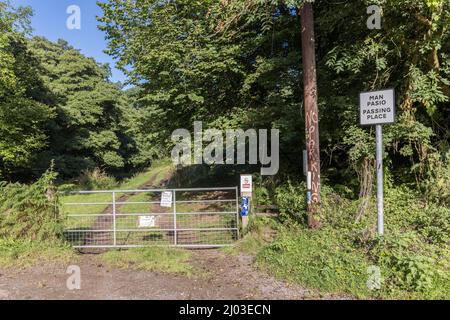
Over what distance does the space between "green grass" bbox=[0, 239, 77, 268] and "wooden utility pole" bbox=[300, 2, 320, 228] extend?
15.7 feet

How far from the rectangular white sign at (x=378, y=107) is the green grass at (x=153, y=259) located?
386cm

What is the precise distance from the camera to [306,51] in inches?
271

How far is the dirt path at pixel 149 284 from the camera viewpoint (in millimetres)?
4801

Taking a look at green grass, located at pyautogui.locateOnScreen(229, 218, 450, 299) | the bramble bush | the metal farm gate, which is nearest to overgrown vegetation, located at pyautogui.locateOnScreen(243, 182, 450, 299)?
green grass, located at pyautogui.locateOnScreen(229, 218, 450, 299)

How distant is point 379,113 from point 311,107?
175 cm

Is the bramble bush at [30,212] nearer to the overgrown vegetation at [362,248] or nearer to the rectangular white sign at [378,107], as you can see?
the overgrown vegetation at [362,248]

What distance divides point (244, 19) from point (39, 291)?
8738mm

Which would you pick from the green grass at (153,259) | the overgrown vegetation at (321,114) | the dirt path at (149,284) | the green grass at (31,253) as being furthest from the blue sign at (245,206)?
the green grass at (31,253)

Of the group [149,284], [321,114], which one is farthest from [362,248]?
[321,114]

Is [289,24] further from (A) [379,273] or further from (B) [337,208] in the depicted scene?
(A) [379,273]

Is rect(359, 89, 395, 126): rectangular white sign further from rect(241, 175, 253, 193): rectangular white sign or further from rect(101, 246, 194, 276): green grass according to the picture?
rect(101, 246, 194, 276): green grass

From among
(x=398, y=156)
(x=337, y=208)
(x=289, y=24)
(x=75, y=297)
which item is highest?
(x=289, y=24)

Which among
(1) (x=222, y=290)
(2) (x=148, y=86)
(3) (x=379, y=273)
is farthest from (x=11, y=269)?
(2) (x=148, y=86)

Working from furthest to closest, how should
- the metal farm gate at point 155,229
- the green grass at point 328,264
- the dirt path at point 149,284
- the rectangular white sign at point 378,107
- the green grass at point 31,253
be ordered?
1. the metal farm gate at point 155,229
2. the green grass at point 31,253
3. the rectangular white sign at point 378,107
4. the dirt path at point 149,284
5. the green grass at point 328,264
